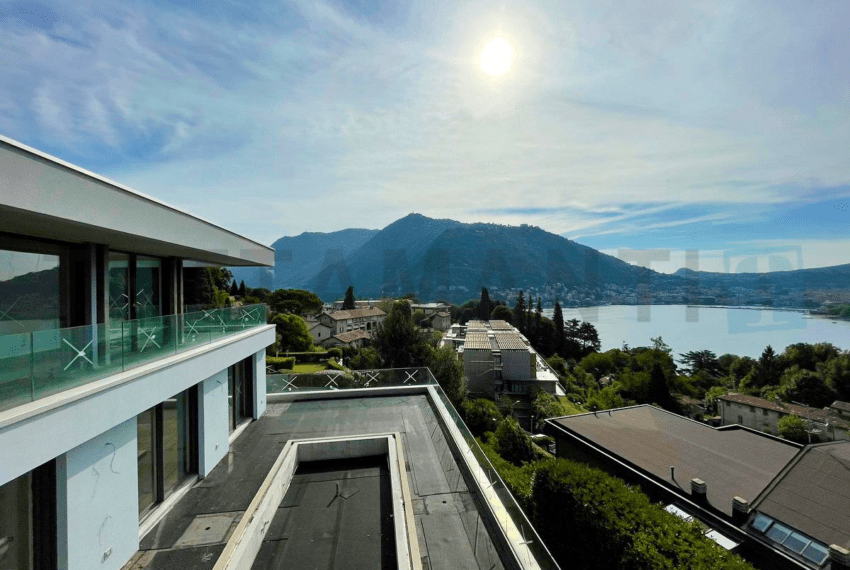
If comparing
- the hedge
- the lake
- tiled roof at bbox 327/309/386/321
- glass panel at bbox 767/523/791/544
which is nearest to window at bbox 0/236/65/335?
the hedge

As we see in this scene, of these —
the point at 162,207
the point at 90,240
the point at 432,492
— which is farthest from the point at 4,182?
the point at 432,492

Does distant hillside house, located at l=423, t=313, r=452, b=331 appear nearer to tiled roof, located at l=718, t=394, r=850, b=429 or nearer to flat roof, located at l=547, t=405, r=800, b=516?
tiled roof, located at l=718, t=394, r=850, b=429

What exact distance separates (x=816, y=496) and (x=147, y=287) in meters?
16.0

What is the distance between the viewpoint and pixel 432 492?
6.70m

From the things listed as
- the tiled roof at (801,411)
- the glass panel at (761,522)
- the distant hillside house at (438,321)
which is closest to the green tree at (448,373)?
the glass panel at (761,522)

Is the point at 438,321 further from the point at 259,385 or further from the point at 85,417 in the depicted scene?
the point at 85,417

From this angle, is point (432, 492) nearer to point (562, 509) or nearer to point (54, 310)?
point (562, 509)

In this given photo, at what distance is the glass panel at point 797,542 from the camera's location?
847cm

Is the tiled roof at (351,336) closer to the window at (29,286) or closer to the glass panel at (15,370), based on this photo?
the window at (29,286)

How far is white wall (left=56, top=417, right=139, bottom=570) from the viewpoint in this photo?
3869 millimetres

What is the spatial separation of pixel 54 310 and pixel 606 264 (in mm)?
87363

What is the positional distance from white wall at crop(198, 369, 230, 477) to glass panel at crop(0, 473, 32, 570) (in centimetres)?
321

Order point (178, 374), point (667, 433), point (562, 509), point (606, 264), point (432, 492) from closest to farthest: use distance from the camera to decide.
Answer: point (178, 374) → point (432, 492) → point (562, 509) → point (667, 433) → point (606, 264)

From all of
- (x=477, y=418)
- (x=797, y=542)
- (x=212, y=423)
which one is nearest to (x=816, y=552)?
(x=797, y=542)
